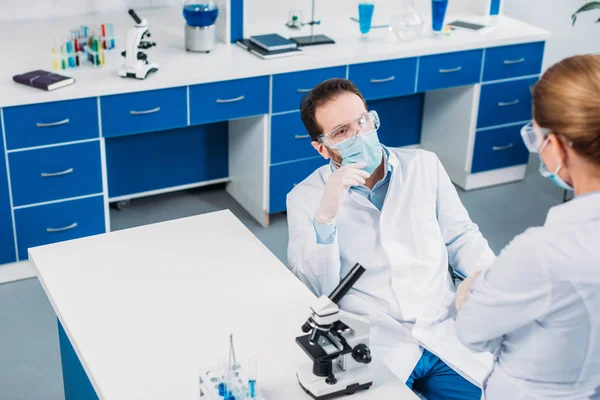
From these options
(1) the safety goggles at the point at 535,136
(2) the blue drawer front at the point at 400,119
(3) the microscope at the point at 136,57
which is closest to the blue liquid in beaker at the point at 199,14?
(3) the microscope at the point at 136,57

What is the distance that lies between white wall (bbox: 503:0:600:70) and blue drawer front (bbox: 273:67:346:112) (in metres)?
1.87

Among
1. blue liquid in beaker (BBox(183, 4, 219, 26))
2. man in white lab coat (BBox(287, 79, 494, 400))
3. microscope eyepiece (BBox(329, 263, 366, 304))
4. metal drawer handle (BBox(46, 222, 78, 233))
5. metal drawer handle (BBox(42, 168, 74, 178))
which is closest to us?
microscope eyepiece (BBox(329, 263, 366, 304))

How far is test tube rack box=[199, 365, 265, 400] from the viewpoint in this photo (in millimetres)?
1675

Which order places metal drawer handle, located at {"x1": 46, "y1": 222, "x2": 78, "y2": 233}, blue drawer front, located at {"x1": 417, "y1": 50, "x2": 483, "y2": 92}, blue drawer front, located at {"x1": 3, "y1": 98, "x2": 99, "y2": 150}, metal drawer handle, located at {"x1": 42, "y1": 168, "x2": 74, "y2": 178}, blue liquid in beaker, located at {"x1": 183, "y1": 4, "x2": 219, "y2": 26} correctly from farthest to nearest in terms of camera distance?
blue drawer front, located at {"x1": 417, "y1": 50, "x2": 483, "y2": 92} < blue liquid in beaker, located at {"x1": 183, "y1": 4, "x2": 219, "y2": 26} < metal drawer handle, located at {"x1": 46, "y1": 222, "x2": 78, "y2": 233} < metal drawer handle, located at {"x1": 42, "y1": 168, "x2": 74, "y2": 178} < blue drawer front, located at {"x1": 3, "y1": 98, "x2": 99, "y2": 150}

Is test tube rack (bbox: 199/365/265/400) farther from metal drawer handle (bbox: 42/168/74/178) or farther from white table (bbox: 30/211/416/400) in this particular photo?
metal drawer handle (bbox: 42/168/74/178)

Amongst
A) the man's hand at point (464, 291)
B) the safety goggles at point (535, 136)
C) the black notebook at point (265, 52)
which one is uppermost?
the safety goggles at point (535, 136)

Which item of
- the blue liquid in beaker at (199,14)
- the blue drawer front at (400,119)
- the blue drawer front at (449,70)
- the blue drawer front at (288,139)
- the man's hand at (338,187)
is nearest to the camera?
the man's hand at (338,187)

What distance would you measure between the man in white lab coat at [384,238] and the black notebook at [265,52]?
62.2 inches

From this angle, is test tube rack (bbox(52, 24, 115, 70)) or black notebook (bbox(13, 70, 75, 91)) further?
test tube rack (bbox(52, 24, 115, 70))

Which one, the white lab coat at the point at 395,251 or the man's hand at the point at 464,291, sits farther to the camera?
the white lab coat at the point at 395,251

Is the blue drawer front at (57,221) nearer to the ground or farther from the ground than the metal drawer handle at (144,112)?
nearer to the ground

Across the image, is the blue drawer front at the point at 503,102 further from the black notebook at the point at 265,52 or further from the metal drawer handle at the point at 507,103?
the black notebook at the point at 265,52

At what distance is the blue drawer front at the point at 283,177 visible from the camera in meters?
4.02

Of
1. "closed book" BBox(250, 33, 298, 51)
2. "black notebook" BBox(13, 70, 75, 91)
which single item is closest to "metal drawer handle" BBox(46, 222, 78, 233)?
"black notebook" BBox(13, 70, 75, 91)
